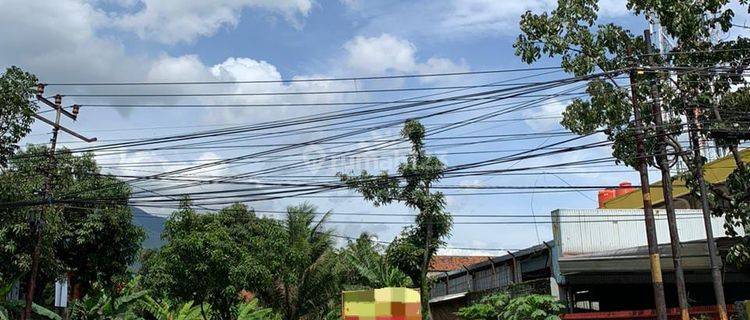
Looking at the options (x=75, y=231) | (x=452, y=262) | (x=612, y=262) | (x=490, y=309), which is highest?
(x=452, y=262)

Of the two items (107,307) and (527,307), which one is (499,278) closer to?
(527,307)

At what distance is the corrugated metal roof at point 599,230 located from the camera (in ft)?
67.8

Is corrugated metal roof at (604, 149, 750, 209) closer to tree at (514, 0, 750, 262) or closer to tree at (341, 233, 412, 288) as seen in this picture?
tree at (514, 0, 750, 262)

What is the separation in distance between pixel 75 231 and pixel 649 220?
19538 millimetres

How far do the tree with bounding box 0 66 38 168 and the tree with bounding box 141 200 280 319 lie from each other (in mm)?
4742

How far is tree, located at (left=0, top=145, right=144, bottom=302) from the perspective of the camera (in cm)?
2284

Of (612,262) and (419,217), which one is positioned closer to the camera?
(612,262)

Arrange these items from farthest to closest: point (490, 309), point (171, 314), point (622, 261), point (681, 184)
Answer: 1. point (171, 314)
2. point (681, 184)
3. point (490, 309)
4. point (622, 261)

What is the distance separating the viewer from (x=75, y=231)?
86.3 ft

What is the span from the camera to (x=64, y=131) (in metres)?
21.7

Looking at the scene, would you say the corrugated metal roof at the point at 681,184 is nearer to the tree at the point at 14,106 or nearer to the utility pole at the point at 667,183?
the utility pole at the point at 667,183

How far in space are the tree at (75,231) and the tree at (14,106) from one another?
17.8ft

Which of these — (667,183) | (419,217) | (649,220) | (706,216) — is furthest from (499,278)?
(649,220)

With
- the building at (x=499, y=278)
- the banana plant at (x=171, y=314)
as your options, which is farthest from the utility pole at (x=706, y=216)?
the banana plant at (x=171, y=314)
